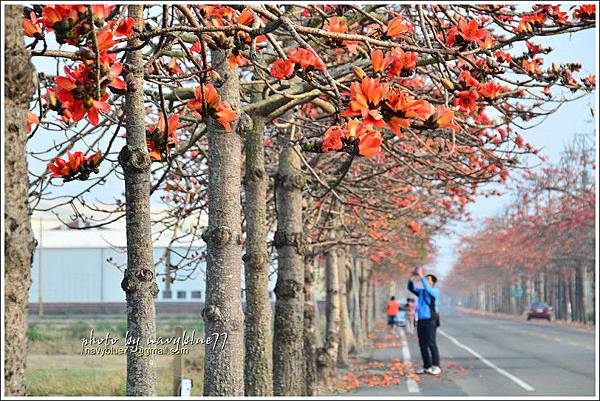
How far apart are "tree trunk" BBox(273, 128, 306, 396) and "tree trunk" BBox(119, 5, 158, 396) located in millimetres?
4235

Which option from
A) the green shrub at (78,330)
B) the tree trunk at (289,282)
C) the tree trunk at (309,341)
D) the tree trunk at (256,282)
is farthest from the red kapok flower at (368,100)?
the green shrub at (78,330)

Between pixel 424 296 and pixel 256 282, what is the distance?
21.4ft

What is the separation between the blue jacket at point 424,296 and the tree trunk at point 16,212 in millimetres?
11134

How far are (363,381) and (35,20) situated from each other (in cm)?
1391

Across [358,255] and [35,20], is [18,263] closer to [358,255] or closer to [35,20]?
[35,20]

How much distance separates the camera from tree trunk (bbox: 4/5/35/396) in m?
2.85

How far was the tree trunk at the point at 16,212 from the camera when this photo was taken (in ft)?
9.36

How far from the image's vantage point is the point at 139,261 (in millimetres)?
4480

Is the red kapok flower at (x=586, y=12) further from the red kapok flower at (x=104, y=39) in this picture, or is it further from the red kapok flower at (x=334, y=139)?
the red kapok flower at (x=104, y=39)

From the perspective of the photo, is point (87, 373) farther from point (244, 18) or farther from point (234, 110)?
point (244, 18)

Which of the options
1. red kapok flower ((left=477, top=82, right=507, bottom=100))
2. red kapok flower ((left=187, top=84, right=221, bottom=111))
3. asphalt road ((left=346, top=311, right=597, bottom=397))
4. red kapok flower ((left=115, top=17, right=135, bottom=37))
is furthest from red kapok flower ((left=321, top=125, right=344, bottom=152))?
asphalt road ((left=346, top=311, right=597, bottom=397))

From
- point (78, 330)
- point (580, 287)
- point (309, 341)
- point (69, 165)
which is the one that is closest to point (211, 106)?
point (69, 165)

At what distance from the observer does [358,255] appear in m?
25.5

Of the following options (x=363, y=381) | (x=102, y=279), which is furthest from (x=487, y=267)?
(x=363, y=381)
